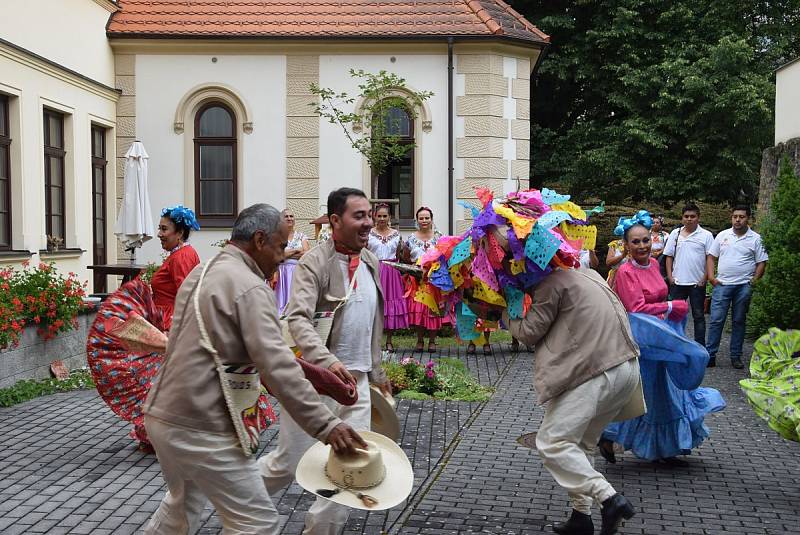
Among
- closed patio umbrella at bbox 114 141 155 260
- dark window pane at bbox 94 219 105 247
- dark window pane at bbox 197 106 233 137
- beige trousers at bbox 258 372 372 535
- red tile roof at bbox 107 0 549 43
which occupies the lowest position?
beige trousers at bbox 258 372 372 535

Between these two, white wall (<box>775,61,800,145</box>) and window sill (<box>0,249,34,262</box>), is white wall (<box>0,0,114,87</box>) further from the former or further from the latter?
white wall (<box>775,61,800,145</box>)

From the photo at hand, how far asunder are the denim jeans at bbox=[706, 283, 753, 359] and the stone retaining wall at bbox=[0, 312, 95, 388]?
798 cm

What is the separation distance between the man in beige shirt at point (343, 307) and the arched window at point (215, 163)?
48.6 feet

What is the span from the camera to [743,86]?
25781mm

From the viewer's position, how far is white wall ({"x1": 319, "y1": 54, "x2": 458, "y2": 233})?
19688mm

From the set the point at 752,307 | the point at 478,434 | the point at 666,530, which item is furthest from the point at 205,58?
the point at 666,530

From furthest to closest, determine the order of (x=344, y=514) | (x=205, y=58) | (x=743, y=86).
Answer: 1. (x=743, y=86)
2. (x=205, y=58)
3. (x=344, y=514)

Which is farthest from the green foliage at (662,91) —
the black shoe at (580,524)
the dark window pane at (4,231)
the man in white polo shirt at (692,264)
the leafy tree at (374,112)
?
the black shoe at (580,524)

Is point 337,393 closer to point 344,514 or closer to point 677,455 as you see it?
point 344,514

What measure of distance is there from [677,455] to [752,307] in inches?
268

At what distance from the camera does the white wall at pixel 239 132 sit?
19688 millimetres

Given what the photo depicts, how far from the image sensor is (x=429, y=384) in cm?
1033

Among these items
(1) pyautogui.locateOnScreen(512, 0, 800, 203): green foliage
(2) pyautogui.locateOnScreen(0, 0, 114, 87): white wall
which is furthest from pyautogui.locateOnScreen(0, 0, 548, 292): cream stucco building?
(1) pyautogui.locateOnScreen(512, 0, 800, 203): green foliage

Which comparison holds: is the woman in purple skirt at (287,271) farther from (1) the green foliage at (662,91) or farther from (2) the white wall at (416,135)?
(1) the green foliage at (662,91)
